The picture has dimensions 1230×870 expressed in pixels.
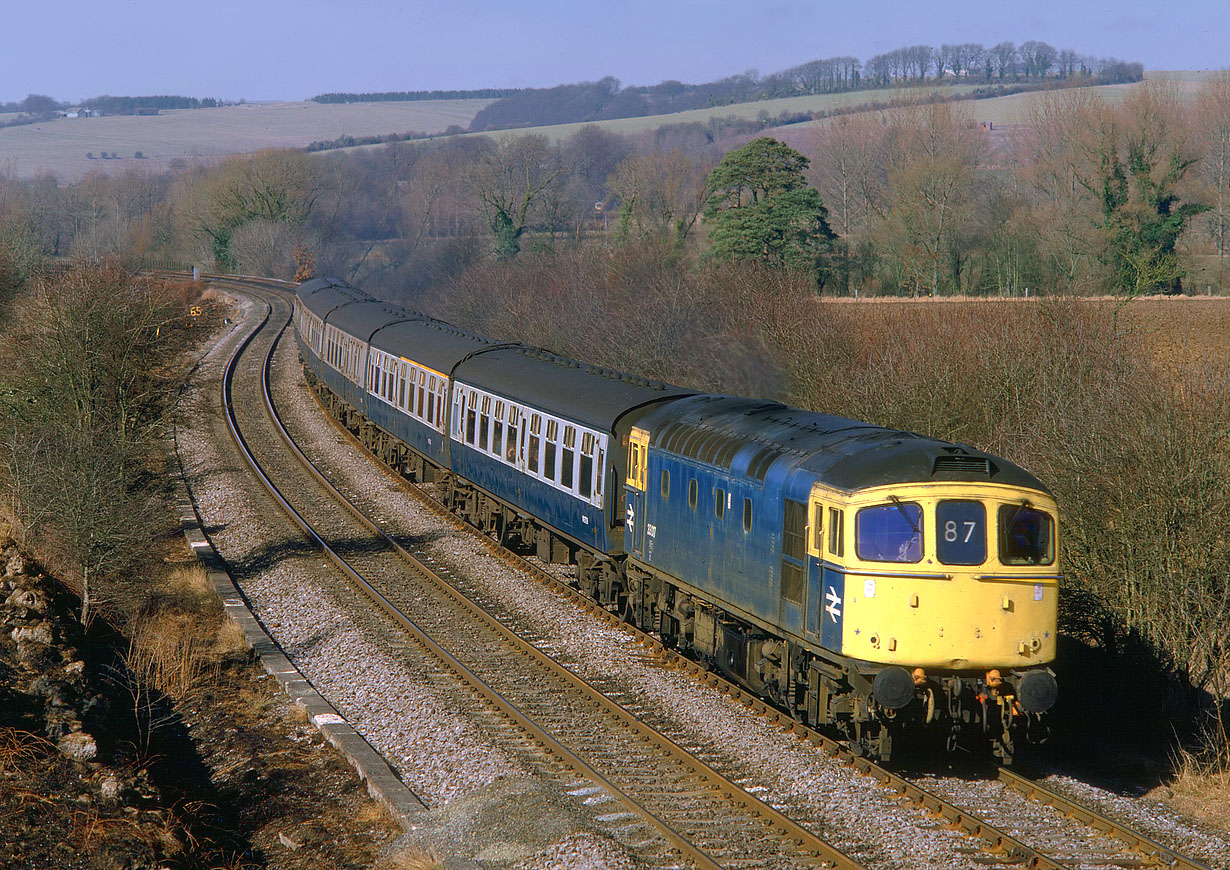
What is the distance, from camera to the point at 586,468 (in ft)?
59.3

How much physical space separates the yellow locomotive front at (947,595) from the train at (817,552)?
0.7 inches

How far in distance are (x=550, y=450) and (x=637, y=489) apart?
341 cm

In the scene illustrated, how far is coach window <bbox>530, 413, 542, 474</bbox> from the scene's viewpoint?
20062mm

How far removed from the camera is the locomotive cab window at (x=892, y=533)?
445 inches

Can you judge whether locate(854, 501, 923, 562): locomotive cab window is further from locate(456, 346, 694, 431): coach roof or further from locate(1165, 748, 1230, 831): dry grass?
locate(456, 346, 694, 431): coach roof

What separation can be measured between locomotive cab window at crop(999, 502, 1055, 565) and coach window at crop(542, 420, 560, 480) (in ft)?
29.7

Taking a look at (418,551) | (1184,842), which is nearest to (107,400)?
(418,551)

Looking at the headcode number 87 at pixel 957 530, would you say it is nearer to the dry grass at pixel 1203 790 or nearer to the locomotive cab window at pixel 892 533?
the locomotive cab window at pixel 892 533

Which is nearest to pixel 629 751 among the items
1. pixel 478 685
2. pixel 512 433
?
pixel 478 685

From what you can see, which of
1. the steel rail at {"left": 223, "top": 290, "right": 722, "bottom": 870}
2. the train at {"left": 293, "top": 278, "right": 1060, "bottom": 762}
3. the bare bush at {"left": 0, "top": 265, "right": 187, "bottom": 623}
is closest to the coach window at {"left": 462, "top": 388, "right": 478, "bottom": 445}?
the train at {"left": 293, "top": 278, "right": 1060, "bottom": 762}

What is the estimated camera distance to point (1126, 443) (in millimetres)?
16547

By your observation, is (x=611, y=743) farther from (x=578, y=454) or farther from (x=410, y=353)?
(x=410, y=353)

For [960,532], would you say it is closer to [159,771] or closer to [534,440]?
[159,771]

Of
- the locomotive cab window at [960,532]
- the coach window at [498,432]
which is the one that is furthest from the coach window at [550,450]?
the locomotive cab window at [960,532]
